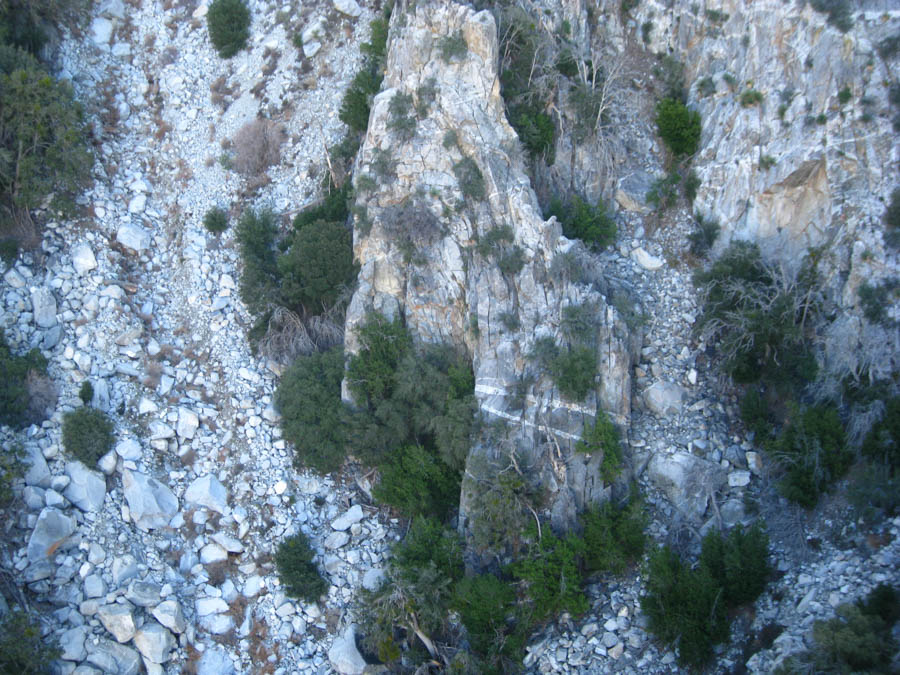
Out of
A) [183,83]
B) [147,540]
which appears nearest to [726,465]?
[147,540]

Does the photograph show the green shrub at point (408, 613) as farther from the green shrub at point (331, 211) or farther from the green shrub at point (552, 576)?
the green shrub at point (331, 211)

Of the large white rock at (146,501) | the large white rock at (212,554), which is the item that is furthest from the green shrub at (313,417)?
the large white rock at (146,501)

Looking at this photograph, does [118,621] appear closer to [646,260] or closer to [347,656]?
[347,656]

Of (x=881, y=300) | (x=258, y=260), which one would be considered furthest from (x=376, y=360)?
(x=881, y=300)

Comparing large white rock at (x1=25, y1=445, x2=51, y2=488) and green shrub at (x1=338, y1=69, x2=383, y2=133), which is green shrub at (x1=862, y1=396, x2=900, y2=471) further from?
large white rock at (x1=25, y1=445, x2=51, y2=488)

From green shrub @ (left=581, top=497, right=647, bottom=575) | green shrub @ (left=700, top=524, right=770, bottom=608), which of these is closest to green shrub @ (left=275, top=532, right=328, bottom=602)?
green shrub @ (left=581, top=497, right=647, bottom=575)

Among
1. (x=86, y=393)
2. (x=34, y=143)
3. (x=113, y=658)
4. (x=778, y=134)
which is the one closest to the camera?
(x=113, y=658)

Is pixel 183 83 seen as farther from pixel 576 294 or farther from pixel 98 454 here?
pixel 576 294
